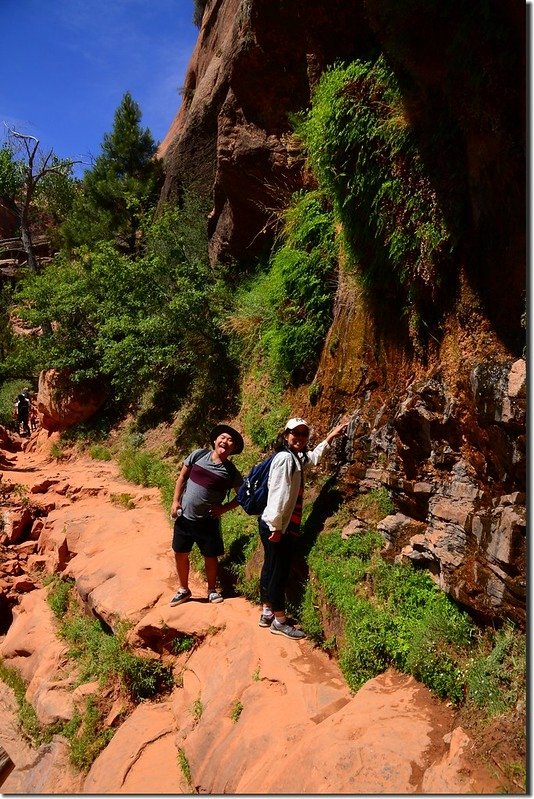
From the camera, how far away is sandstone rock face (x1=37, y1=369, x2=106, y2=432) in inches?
627

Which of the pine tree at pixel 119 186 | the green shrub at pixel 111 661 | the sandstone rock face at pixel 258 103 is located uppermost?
the pine tree at pixel 119 186

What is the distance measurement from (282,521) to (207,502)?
1196 millimetres

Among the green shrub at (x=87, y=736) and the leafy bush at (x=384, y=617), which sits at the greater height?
the leafy bush at (x=384, y=617)

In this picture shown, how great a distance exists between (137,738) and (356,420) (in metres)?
3.75

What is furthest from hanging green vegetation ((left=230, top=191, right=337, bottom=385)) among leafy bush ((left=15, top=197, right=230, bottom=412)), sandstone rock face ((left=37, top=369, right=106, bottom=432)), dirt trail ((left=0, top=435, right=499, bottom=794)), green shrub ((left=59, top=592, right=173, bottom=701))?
sandstone rock face ((left=37, top=369, right=106, bottom=432))

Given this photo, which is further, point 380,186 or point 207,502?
point 207,502

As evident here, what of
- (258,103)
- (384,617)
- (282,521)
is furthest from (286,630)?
(258,103)

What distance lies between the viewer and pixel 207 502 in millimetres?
5898

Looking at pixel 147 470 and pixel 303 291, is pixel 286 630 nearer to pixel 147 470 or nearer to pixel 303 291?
pixel 303 291

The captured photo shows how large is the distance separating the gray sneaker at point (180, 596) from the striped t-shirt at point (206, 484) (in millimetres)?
883

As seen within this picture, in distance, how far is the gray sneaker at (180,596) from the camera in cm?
604

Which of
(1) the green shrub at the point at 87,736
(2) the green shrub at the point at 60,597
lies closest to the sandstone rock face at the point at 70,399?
(2) the green shrub at the point at 60,597

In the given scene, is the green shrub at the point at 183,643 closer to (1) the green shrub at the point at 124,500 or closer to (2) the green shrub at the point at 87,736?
(2) the green shrub at the point at 87,736

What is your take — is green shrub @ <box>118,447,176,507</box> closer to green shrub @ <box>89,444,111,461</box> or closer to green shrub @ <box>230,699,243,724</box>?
green shrub @ <box>89,444,111,461</box>
